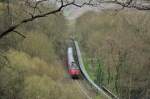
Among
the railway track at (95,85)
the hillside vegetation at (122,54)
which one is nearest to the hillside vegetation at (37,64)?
the railway track at (95,85)

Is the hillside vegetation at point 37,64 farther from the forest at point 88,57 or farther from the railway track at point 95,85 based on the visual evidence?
the railway track at point 95,85

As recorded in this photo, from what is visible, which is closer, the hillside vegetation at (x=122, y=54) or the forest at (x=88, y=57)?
the forest at (x=88, y=57)

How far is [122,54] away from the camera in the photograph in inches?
1560

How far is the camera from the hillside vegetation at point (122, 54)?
38.0 meters

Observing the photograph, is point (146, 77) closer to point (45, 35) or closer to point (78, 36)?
point (45, 35)

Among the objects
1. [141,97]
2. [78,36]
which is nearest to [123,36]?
[141,97]

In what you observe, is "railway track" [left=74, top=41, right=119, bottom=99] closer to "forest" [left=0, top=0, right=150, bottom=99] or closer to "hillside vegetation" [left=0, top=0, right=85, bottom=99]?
"forest" [left=0, top=0, right=150, bottom=99]

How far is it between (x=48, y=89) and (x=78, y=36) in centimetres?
2897

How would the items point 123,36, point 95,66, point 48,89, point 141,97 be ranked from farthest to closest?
point 95,66
point 123,36
point 141,97
point 48,89

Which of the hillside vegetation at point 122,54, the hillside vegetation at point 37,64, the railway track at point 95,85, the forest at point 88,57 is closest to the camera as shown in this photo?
the hillside vegetation at point 37,64

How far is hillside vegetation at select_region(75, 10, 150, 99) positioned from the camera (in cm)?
3797

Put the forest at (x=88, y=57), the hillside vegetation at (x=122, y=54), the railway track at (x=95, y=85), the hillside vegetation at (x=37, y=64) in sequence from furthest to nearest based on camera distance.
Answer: the railway track at (x=95, y=85), the hillside vegetation at (x=122, y=54), the forest at (x=88, y=57), the hillside vegetation at (x=37, y=64)

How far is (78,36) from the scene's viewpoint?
205ft

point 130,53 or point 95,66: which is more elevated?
point 130,53
